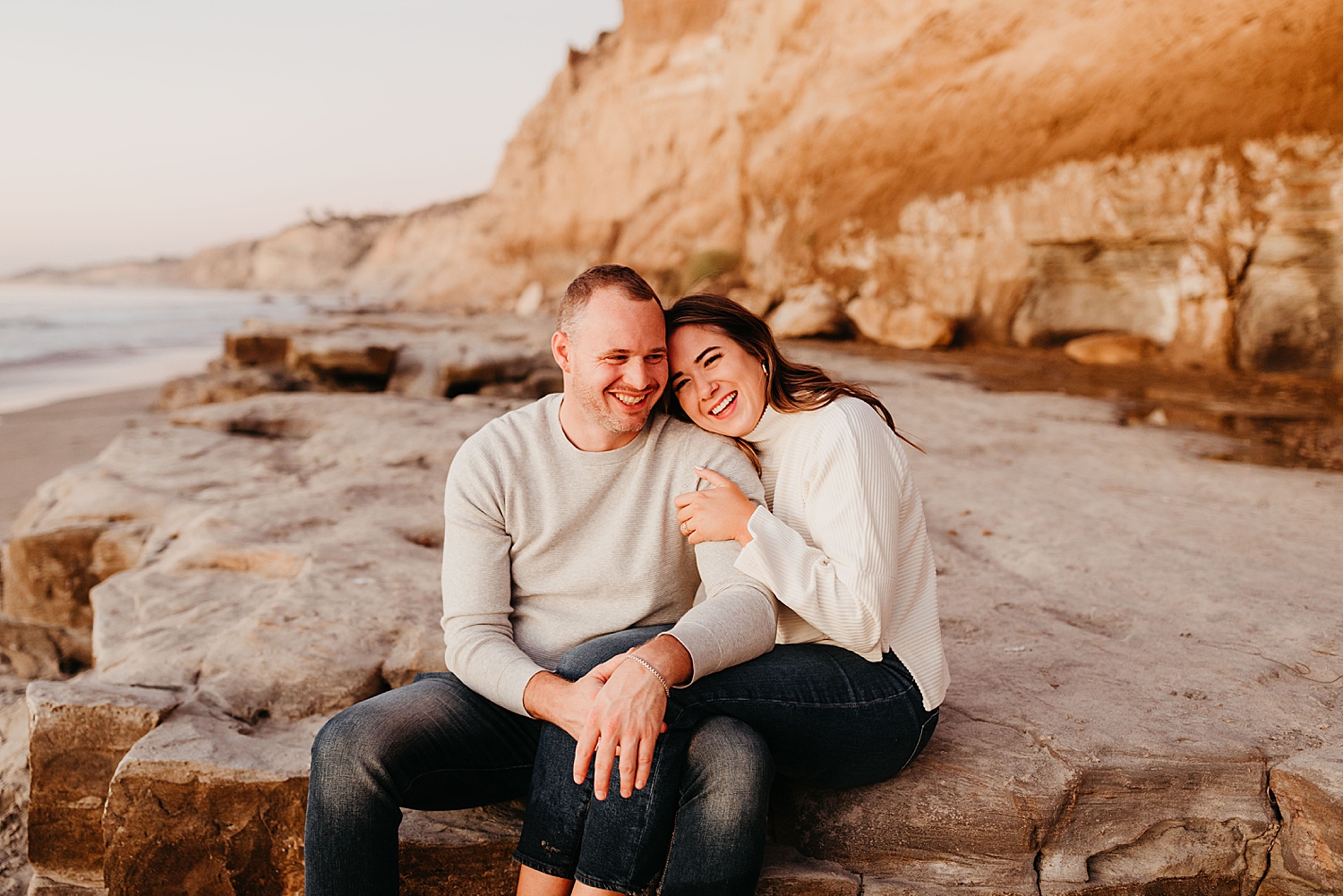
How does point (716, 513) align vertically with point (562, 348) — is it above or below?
below

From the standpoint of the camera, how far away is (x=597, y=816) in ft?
5.56

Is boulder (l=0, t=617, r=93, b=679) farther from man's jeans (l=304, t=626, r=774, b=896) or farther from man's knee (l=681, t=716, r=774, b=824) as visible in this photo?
man's knee (l=681, t=716, r=774, b=824)

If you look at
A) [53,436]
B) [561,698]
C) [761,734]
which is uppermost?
[561,698]

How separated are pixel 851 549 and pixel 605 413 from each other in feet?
2.20

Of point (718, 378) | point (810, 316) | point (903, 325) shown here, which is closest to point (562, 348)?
point (718, 378)

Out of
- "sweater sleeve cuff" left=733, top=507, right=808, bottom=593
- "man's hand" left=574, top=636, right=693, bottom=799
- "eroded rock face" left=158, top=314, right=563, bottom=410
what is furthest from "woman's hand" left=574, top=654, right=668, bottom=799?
"eroded rock face" left=158, top=314, right=563, bottom=410

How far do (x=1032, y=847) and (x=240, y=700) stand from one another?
6.99 ft

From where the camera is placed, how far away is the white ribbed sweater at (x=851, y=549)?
6.18ft

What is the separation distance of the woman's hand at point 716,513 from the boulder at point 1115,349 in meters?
8.96

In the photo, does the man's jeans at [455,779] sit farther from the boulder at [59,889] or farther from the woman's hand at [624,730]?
the boulder at [59,889]

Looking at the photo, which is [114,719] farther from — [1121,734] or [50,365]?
[50,365]

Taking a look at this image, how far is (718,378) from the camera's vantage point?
2.19 metres

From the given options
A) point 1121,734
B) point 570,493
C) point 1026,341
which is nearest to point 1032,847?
point 1121,734

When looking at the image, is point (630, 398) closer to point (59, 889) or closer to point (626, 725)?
point (626, 725)
